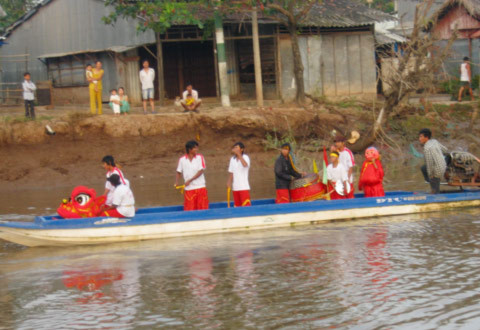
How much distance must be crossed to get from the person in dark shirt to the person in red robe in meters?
1.16

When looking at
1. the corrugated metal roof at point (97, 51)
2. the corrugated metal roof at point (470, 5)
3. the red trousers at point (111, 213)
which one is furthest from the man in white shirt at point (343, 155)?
the corrugated metal roof at point (470, 5)

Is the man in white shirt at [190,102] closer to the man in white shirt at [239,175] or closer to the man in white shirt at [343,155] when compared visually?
the man in white shirt at [239,175]

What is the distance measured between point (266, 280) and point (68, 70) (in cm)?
1876

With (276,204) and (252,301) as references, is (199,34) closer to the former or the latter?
(276,204)

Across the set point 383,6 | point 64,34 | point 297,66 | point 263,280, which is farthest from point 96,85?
point 383,6

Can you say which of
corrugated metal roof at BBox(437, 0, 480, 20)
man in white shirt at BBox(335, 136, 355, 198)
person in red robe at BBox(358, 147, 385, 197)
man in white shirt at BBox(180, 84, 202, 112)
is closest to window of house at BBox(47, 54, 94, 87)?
man in white shirt at BBox(180, 84, 202, 112)

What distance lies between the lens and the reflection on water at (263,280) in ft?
23.7

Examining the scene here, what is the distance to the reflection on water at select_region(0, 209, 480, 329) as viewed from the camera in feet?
23.7

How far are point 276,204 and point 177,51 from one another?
14118mm

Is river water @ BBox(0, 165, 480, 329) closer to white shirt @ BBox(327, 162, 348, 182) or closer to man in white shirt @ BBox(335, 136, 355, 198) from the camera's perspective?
white shirt @ BBox(327, 162, 348, 182)

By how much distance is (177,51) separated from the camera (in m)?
24.5

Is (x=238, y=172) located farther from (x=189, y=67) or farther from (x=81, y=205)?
(x=189, y=67)

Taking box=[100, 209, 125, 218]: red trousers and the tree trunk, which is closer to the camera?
box=[100, 209, 125, 218]: red trousers

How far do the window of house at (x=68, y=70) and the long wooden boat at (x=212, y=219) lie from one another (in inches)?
570
